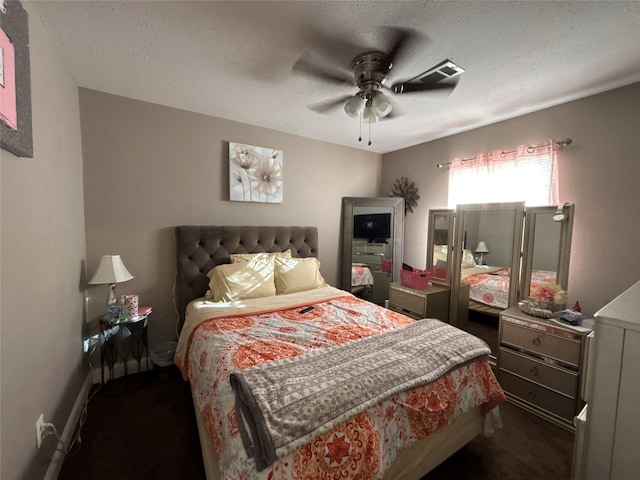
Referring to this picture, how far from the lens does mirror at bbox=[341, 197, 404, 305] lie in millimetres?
3570

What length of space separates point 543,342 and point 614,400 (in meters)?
1.19

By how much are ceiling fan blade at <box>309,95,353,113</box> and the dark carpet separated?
100 inches

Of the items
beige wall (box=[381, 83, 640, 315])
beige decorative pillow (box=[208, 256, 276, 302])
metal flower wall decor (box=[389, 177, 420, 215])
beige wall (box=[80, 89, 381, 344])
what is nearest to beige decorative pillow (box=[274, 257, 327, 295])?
beige decorative pillow (box=[208, 256, 276, 302])

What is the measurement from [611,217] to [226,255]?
3315 millimetres

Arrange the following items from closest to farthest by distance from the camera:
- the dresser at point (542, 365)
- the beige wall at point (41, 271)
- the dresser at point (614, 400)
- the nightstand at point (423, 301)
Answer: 1. the dresser at point (614, 400)
2. the beige wall at point (41, 271)
3. the dresser at point (542, 365)
4. the nightstand at point (423, 301)

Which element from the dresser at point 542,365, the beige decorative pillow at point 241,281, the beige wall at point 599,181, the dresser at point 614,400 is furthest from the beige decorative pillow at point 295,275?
the beige wall at point 599,181

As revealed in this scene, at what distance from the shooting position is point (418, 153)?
3520mm

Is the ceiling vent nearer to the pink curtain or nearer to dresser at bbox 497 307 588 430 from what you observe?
the pink curtain

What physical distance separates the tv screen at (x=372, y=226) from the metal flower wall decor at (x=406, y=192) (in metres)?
0.34

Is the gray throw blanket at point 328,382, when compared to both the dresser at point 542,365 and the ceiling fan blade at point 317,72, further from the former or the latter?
the ceiling fan blade at point 317,72

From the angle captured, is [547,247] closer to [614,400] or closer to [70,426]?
[614,400]

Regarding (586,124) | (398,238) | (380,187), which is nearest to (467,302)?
(398,238)

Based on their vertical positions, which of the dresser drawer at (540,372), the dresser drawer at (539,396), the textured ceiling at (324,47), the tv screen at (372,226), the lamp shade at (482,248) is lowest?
the dresser drawer at (539,396)

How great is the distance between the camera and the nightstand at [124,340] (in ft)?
6.93
